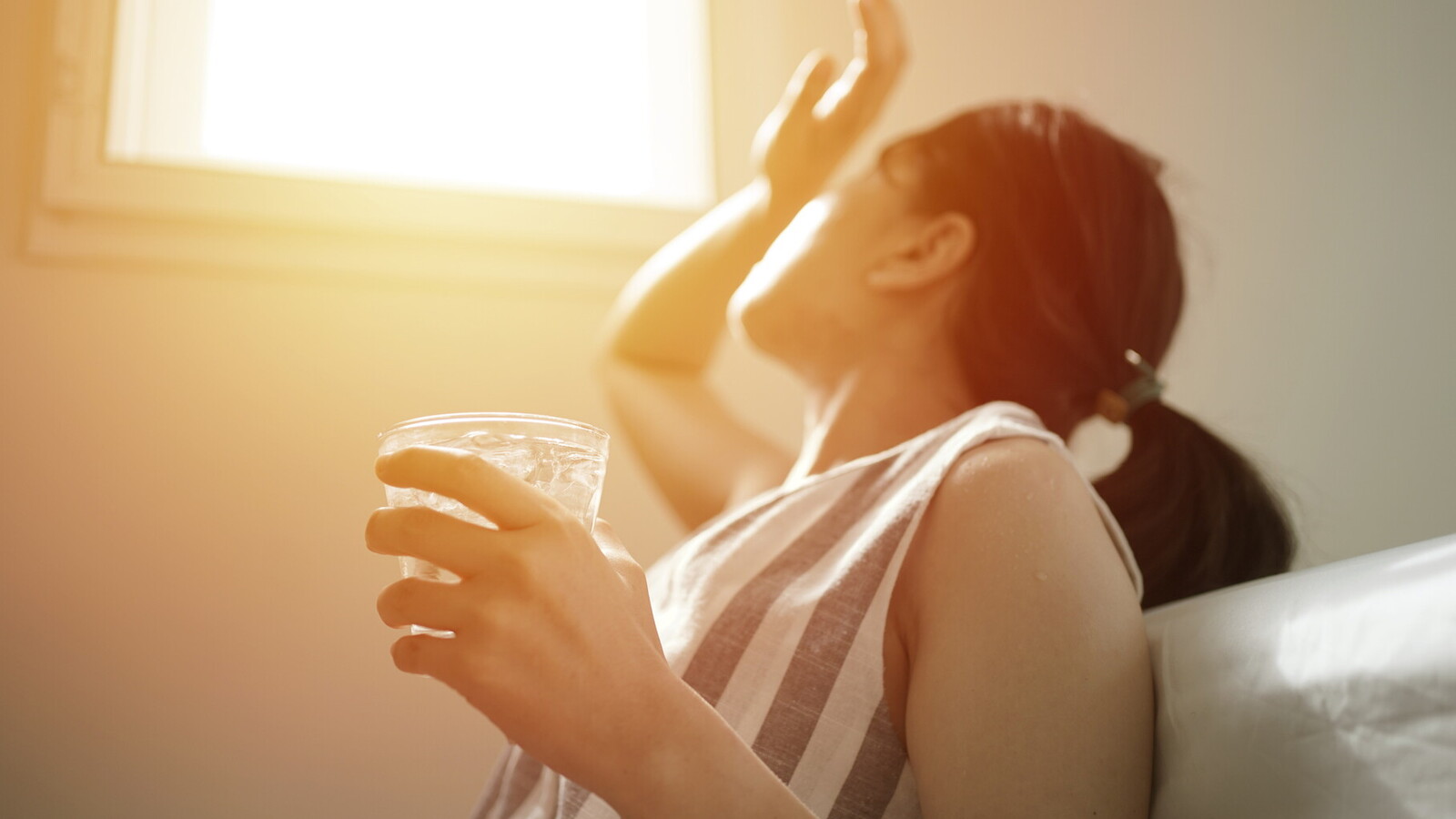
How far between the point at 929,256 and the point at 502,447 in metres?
0.61

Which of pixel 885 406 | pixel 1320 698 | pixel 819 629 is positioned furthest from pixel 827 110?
pixel 1320 698

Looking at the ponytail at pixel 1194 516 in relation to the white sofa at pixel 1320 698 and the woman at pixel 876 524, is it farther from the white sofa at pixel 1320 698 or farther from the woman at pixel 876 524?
the white sofa at pixel 1320 698

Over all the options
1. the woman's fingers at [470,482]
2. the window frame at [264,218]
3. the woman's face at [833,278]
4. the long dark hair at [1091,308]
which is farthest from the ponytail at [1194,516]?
the window frame at [264,218]

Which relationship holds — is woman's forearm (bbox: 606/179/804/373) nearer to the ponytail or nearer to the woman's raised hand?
the woman's raised hand

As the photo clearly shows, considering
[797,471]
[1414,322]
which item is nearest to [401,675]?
[797,471]

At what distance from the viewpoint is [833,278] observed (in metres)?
0.98

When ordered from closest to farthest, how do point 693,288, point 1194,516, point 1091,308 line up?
point 1194,516
point 1091,308
point 693,288

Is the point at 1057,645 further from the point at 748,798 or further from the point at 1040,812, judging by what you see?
the point at 748,798

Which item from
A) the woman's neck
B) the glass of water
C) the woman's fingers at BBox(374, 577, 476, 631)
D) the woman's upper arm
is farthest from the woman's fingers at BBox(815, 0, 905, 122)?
the woman's fingers at BBox(374, 577, 476, 631)

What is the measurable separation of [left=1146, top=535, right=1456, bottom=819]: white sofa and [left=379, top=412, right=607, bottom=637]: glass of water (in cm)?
35

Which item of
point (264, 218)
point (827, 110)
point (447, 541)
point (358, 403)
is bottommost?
point (358, 403)

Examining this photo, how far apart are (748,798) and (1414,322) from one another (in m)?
1.63

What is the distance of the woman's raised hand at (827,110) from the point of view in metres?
1.07

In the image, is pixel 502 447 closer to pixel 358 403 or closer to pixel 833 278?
pixel 833 278
